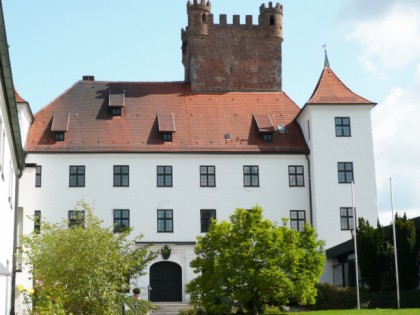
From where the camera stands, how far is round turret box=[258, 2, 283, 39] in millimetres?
49656

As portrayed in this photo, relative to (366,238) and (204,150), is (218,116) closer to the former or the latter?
(204,150)

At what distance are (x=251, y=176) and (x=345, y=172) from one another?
516 centimetres

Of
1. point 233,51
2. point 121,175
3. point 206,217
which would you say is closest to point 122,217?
point 121,175

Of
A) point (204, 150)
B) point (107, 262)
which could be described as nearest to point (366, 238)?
point (204, 150)

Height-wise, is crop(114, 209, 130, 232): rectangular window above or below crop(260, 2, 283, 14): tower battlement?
below

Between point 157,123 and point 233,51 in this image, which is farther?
point 233,51

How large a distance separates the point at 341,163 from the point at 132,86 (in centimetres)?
1341

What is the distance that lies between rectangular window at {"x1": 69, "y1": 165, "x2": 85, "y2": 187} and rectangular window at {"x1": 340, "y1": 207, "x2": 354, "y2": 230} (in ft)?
46.2

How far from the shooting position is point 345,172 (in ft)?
142

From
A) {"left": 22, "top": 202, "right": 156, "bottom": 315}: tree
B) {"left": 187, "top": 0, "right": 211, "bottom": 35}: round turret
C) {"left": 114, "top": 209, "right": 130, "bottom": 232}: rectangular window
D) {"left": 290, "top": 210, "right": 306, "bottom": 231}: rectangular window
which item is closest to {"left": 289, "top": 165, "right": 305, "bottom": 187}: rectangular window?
{"left": 290, "top": 210, "right": 306, "bottom": 231}: rectangular window

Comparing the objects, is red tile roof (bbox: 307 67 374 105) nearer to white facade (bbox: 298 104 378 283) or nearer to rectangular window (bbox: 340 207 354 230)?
white facade (bbox: 298 104 378 283)

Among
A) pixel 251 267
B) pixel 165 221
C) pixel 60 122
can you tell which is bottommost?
pixel 251 267

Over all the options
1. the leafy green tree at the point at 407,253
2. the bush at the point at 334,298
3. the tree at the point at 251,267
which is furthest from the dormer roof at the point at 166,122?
the leafy green tree at the point at 407,253

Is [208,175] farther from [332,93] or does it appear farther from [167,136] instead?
[332,93]
